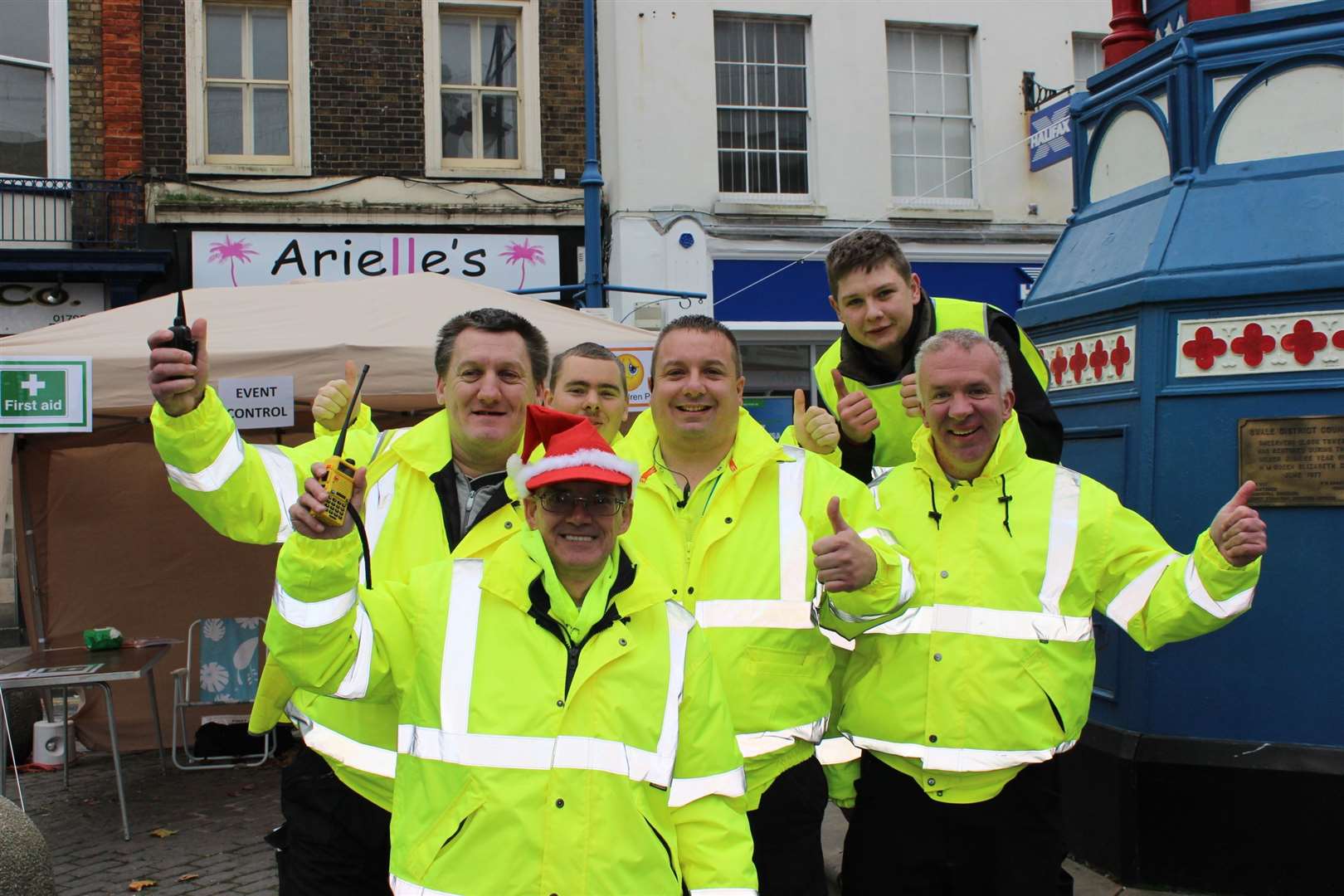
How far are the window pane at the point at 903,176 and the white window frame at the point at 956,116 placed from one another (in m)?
0.03

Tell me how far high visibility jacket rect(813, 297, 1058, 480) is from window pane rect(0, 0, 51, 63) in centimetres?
1207

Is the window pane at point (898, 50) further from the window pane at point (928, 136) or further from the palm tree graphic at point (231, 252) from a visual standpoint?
the palm tree graphic at point (231, 252)

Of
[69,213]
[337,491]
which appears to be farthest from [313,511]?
[69,213]

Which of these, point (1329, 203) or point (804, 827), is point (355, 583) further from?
point (1329, 203)

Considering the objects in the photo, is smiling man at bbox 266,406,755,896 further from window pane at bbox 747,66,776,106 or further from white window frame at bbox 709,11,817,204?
window pane at bbox 747,66,776,106

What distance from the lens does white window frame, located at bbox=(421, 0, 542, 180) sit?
1335cm

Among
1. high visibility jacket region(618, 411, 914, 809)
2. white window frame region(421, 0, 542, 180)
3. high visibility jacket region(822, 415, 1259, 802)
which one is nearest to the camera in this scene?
high visibility jacket region(618, 411, 914, 809)

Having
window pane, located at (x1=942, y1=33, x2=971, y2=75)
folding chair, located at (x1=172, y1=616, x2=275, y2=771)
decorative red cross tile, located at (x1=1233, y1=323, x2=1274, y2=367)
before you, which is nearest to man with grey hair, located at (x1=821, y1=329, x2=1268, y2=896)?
decorative red cross tile, located at (x1=1233, y1=323, x2=1274, y2=367)

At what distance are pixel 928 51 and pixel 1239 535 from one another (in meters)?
12.8

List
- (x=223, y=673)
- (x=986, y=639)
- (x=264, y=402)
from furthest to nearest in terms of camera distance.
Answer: (x=223, y=673) → (x=264, y=402) → (x=986, y=639)

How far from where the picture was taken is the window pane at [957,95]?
14430 mm

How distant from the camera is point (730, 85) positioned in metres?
13.9

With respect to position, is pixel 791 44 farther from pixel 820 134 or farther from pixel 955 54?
pixel 955 54

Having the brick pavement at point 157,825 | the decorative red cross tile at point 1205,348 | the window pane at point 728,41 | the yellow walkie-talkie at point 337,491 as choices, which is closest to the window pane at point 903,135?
the window pane at point 728,41
